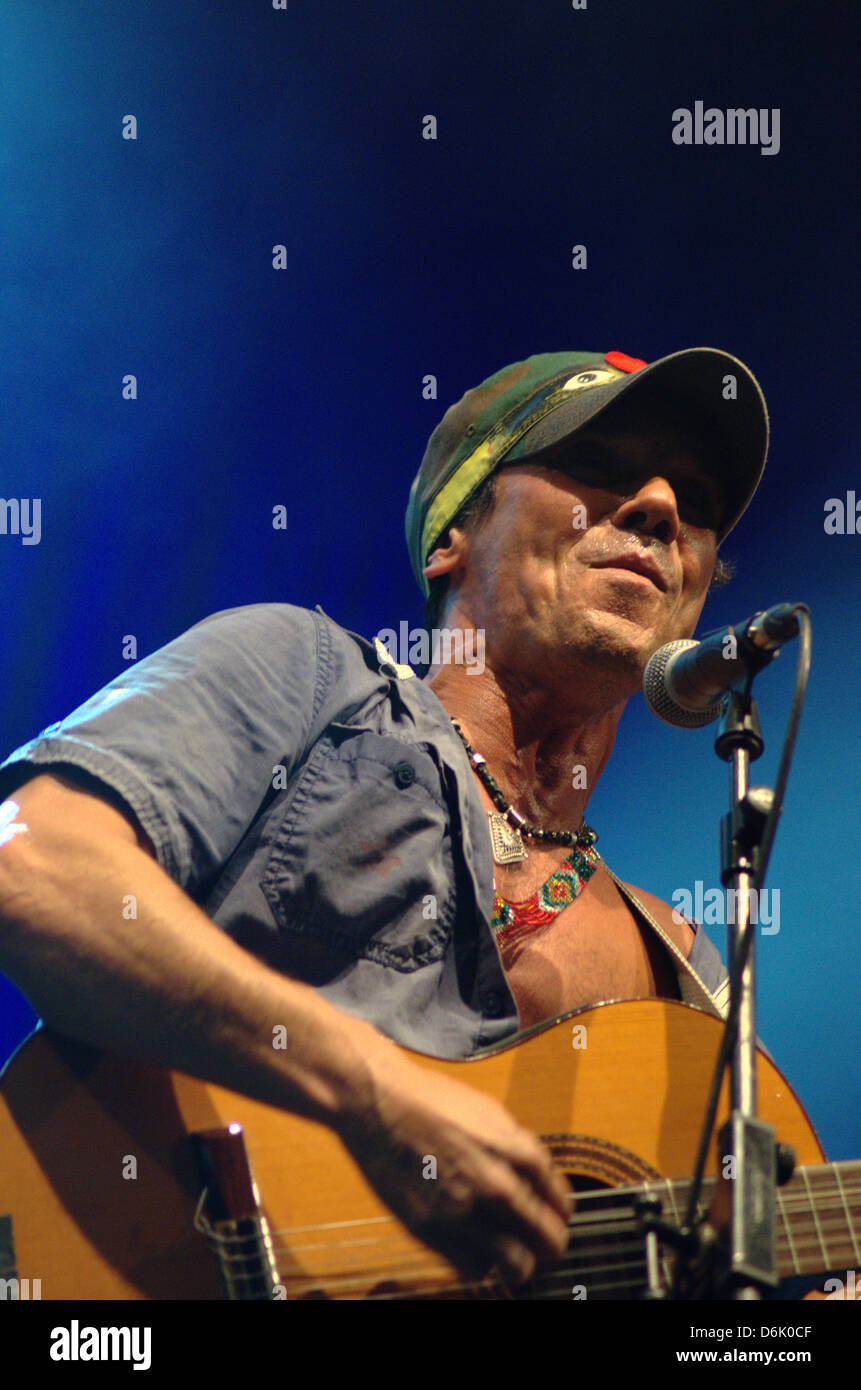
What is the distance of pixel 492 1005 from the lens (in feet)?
5.75

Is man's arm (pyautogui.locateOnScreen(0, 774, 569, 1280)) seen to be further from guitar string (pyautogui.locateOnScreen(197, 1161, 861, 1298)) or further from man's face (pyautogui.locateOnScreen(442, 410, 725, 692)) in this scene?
man's face (pyautogui.locateOnScreen(442, 410, 725, 692))

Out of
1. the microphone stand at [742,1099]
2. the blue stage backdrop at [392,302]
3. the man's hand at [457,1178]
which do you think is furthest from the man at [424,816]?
the blue stage backdrop at [392,302]

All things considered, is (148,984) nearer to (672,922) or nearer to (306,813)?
(306,813)

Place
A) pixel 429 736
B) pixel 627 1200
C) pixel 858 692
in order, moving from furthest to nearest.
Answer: pixel 858 692 < pixel 429 736 < pixel 627 1200

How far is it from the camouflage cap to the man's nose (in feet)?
0.64

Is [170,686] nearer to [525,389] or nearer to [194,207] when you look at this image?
[525,389]

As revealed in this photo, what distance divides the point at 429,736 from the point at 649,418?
0.91 m

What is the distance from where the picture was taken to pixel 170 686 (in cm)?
162

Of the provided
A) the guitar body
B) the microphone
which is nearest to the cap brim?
the microphone

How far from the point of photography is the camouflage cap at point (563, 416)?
234 cm

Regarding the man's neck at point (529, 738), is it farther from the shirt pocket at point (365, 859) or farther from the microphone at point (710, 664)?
the microphone at point (710, 664)

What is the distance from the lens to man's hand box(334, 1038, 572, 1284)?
51.6 inches

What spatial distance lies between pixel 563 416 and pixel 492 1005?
1288 mm
